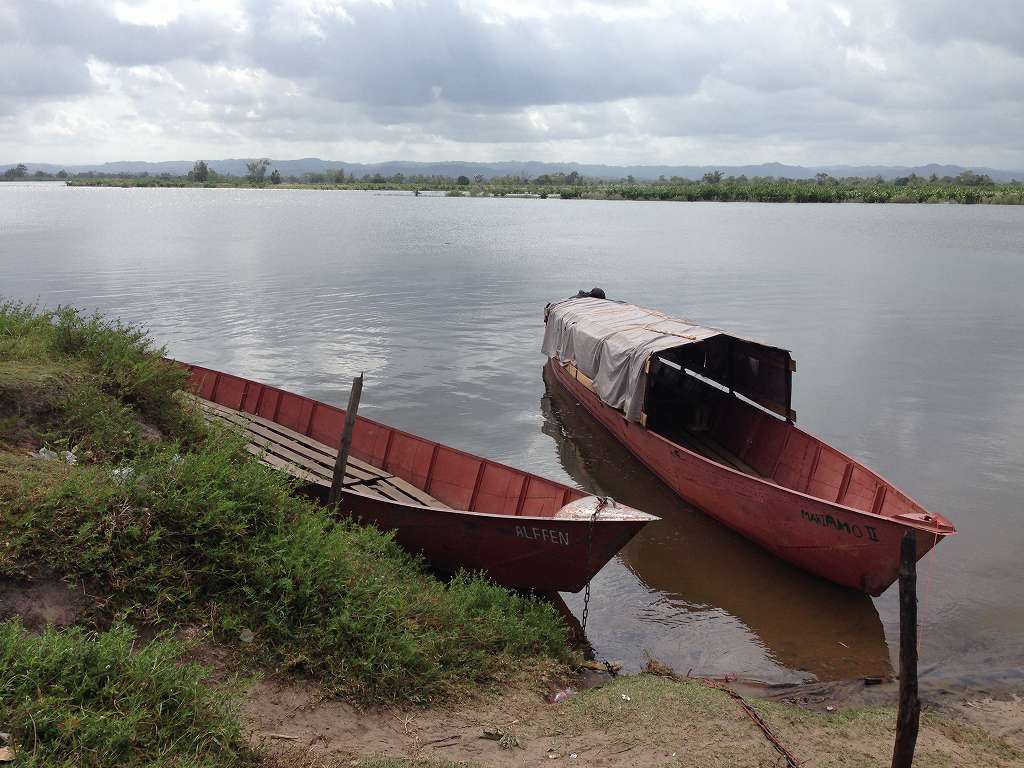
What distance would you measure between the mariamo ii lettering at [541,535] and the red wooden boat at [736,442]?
3675 mm

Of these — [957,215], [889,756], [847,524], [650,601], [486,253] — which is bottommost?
[650,601]

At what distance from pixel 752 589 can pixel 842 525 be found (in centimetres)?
157

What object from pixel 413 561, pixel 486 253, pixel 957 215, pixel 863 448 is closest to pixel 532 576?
pixel 413 561

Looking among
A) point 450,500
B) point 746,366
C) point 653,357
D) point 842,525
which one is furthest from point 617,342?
point 842,525

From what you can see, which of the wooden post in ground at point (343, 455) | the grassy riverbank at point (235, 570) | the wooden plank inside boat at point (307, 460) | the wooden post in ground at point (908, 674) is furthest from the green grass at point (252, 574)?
the wooden post in ground at point (908, 674)

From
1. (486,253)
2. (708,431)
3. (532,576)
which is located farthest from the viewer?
(486,253)

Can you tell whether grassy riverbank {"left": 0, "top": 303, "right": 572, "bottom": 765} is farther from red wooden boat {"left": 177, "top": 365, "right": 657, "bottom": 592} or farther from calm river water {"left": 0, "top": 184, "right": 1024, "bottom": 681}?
calm river water {"left": 0, "top": 184, "right": 1024, "bottom": 681}

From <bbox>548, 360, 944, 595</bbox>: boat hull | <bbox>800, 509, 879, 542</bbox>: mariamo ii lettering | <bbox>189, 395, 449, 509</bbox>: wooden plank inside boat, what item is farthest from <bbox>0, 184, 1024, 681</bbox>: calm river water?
<bbox>189, 395, 449, 509</bbox>: wooden plank inside boat

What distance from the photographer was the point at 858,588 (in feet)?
32.9

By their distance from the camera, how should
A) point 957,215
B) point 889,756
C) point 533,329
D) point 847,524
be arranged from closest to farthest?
point 889,756, point 847,524, point 533,329, point 957,215

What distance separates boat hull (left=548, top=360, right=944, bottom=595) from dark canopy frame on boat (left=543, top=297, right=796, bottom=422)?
37.8 inches

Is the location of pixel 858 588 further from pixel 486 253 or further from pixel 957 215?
pixel 957 215

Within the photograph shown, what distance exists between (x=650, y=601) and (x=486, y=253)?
138 feet

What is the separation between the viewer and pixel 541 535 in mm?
8633
